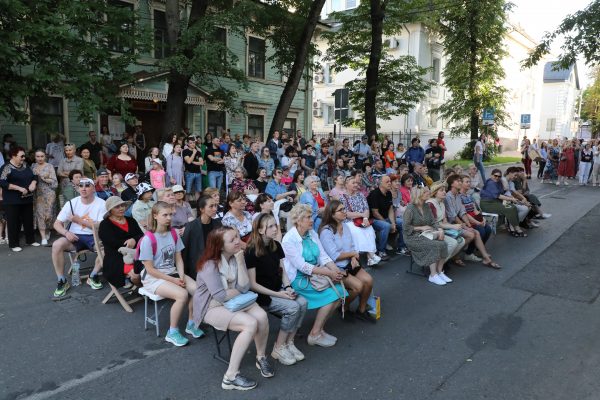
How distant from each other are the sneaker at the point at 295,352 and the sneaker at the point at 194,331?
1.03 meters

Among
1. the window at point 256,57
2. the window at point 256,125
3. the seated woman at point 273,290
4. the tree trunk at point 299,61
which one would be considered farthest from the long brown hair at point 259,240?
the window at point 256,57

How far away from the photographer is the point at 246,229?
626cm

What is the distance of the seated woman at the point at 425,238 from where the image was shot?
22.3ft

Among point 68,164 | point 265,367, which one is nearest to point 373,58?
point 68,164

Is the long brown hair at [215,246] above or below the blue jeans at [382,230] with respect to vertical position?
above

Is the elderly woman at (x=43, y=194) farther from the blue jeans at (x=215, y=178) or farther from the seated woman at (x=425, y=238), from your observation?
the seated woman at (x=425, y=238)

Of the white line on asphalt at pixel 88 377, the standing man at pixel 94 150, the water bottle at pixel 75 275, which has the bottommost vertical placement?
the white line on asphalt at pixel 88 377

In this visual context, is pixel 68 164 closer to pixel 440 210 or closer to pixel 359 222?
pixel 359 222

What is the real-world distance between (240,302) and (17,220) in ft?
20.4

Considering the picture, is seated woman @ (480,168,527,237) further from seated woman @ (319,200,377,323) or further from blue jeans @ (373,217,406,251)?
seated woman @ (319,200,377,323)

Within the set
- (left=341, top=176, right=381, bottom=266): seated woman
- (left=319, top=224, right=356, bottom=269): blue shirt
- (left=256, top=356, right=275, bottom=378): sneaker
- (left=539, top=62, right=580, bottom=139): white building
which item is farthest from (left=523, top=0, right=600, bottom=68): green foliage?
(left=539, top=62, right=580, bottom=139): white building

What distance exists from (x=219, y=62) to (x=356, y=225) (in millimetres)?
6712

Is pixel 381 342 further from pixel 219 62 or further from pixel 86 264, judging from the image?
pixel 219 62

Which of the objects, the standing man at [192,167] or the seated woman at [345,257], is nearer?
the seated woman at [345,257]
